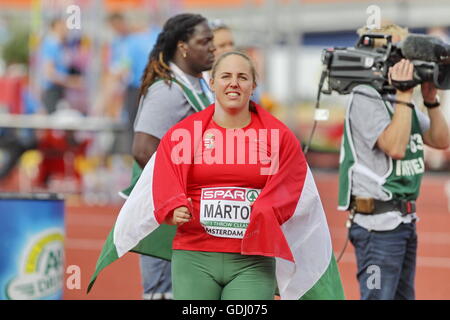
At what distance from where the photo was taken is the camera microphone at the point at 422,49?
5.69 metres

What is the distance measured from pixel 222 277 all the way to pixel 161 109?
147cm

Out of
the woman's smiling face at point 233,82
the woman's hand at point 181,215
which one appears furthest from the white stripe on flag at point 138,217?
the woman's smiling face at point 233,82

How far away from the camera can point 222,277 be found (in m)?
4.73

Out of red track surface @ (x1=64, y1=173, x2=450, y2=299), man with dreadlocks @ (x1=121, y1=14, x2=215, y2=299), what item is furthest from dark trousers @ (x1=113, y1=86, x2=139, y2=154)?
man with dreadlocks @ (x1=121, y1=14, x2=215, y2=299)

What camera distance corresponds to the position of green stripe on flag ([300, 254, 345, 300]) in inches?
198

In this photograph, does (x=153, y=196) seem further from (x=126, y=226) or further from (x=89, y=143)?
(x=89, y=143)

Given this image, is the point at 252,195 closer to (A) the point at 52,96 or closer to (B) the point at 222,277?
(B) the point at 222,277

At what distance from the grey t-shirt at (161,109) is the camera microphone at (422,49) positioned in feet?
4.29

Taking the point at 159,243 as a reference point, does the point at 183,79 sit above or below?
above

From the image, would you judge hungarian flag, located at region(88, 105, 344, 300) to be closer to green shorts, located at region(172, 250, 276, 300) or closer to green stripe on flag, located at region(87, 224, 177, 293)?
green shorts, located at region(172, 250, 276, 300)

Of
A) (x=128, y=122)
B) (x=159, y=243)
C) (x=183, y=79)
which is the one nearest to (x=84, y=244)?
(x=128, y=122)

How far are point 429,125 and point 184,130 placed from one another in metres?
2.00

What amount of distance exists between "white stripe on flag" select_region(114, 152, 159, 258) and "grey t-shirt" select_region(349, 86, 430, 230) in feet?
5.05

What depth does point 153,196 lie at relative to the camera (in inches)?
190
